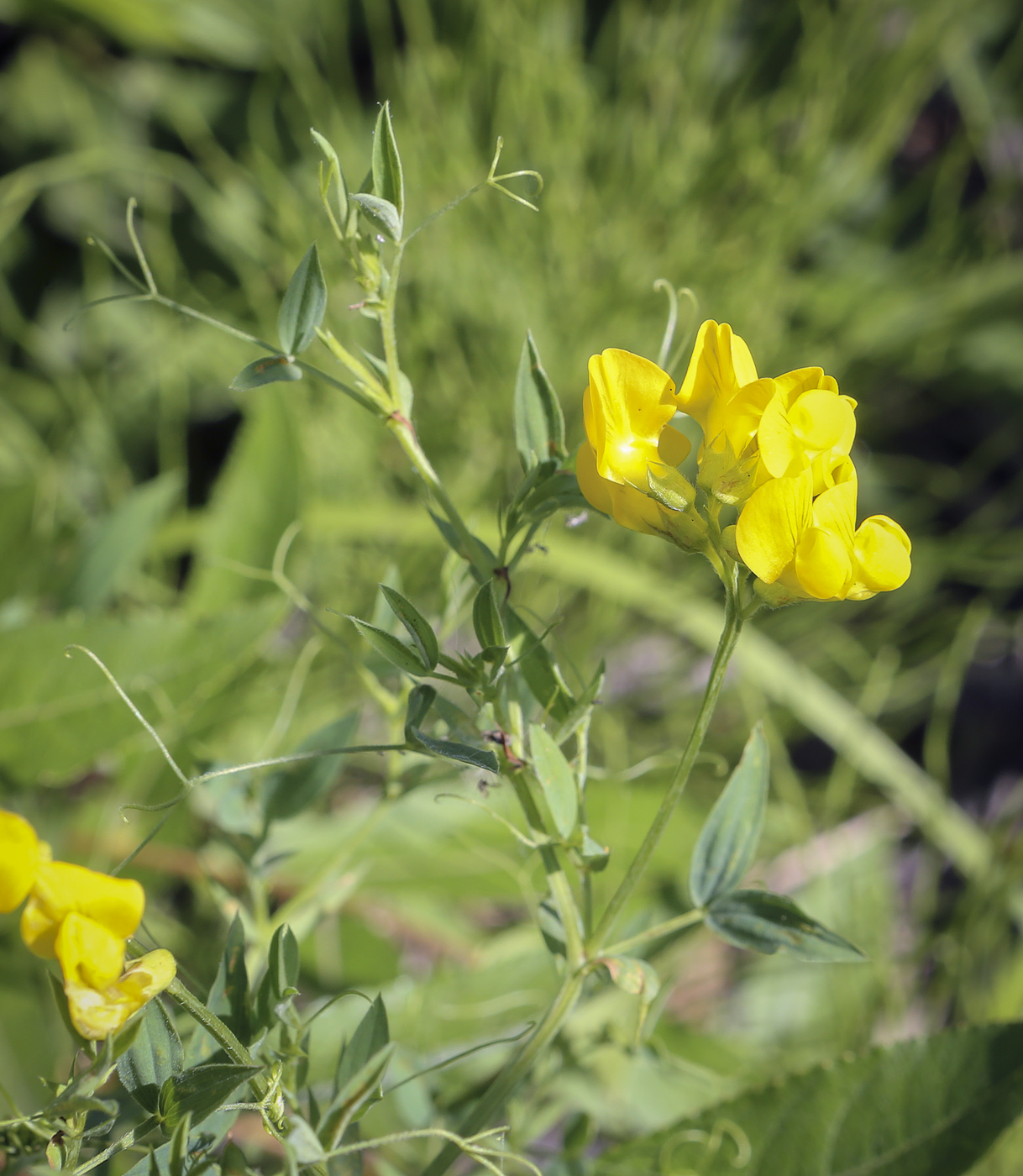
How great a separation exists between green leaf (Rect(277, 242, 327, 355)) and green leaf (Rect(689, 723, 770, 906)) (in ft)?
0.45

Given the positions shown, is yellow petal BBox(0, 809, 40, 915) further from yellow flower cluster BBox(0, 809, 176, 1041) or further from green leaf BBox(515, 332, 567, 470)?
green leaf BBox(515, 332, 567, 470)

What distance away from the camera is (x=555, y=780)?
188 mm

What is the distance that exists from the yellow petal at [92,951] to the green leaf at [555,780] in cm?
8

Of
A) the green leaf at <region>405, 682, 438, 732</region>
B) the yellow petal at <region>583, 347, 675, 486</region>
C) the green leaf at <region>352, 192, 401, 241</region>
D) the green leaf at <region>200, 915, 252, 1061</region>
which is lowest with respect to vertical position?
the green leaf at <region>200, 915, 252, 1061</region>

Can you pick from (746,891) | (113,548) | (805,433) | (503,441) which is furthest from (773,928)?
(503,441)

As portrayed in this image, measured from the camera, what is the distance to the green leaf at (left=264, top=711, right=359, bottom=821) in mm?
283

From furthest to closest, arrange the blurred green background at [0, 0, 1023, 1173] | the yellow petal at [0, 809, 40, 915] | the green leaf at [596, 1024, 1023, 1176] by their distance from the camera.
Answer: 1. the blurred green background at [0, 0, 1023, 1173]
2. the green leaf at [596, 1024, 1023, 1176]
3. the yellow petal at [0, 809, 40, 915]

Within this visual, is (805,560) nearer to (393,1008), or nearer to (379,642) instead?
(379,642)

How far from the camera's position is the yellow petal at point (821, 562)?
0.17m

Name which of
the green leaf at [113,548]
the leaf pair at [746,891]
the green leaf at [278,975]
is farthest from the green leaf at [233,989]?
the green leaf at [113,548]

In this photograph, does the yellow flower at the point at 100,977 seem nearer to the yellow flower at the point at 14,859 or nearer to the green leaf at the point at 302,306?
the yellow flower at the point at 14,859

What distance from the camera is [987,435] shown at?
919mm

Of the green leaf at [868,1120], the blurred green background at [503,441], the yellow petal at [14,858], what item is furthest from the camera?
the blurred green background at [503,441]

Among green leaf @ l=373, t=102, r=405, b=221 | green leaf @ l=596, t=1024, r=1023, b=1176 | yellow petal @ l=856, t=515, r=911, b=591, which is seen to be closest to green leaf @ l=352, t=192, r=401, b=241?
green leaf @ l=373, t=102, r=405, b=221
